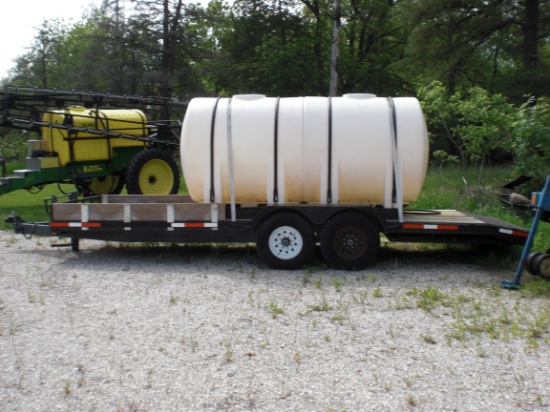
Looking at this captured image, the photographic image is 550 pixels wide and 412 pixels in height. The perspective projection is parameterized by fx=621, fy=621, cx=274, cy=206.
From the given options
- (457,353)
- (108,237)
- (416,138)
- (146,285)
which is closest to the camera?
(457,353)

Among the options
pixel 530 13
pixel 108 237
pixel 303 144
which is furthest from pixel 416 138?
pixel 530 13

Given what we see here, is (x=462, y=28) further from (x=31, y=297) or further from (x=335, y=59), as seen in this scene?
(x=31, y=297)

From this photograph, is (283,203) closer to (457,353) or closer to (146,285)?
(146,285)

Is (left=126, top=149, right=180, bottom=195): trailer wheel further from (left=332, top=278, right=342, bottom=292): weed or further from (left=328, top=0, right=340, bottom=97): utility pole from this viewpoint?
(left=328, top=0, right=340, bottom=97): utility pole

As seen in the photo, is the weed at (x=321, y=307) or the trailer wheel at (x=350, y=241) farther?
the trailer wheel at (x=350, y=241)

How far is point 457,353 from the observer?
5980mm

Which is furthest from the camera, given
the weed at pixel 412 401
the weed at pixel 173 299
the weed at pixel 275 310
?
the weed at pixel 173 299

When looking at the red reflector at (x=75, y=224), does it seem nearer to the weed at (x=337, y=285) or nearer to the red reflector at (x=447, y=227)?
the weed at (x=337, y=285)

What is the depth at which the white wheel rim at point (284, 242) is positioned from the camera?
9359 millimetres

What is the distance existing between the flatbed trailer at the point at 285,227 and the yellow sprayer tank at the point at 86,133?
493cm

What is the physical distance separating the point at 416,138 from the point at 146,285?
4.46 meters

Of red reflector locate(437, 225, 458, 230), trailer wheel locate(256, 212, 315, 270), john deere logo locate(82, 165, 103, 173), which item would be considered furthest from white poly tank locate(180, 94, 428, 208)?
john deere logo locate(82, 165, 103, 173)

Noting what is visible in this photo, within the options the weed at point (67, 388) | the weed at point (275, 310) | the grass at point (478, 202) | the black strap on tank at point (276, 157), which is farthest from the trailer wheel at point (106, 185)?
the weed at point (67, 388)

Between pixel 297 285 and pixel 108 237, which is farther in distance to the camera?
pixel 108 237
